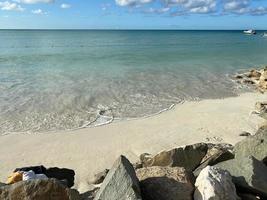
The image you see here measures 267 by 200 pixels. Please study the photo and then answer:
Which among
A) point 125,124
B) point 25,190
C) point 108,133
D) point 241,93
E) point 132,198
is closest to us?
point 132,198

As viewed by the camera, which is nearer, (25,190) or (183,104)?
(25,190)

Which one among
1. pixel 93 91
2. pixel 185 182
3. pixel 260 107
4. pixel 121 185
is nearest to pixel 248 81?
pixel 260 107

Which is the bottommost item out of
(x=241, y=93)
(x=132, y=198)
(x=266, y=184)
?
(x=241, y=93)

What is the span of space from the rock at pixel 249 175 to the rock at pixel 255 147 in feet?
2.80

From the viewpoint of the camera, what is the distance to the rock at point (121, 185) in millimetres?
5605

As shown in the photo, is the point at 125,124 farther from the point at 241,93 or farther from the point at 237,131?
the point at 241,93

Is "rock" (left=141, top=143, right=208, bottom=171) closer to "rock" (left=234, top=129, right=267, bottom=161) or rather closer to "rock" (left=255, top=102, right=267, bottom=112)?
"rock" (left=234, top=129, right=267, bottom=161)

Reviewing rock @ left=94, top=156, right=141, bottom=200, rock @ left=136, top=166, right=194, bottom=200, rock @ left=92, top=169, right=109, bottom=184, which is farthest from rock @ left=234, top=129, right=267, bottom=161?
rock @ left=92, top=169, right=109, bottom=184

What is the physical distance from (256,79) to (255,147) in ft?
63.7

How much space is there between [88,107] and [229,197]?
12.8 metres

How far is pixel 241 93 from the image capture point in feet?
74.1

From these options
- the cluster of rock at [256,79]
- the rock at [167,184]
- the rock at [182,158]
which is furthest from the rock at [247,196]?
the cluster of rock at [256,79]

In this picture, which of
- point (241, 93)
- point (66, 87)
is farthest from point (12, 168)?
point (241, 93)

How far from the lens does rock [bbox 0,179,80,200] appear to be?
19.4 feet
